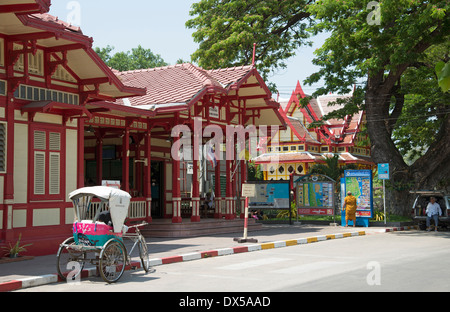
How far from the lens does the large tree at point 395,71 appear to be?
75.8ft

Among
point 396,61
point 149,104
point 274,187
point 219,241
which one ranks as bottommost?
point 219,241

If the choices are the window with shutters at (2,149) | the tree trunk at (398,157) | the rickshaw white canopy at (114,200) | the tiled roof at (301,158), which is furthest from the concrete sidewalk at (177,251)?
the tiled roof at (301,158)

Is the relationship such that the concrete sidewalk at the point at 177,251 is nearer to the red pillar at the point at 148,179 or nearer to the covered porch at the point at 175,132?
the red pillar at the point at 148,179

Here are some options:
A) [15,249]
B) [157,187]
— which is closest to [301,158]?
[157,187]

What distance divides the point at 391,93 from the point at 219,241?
15.5 meters

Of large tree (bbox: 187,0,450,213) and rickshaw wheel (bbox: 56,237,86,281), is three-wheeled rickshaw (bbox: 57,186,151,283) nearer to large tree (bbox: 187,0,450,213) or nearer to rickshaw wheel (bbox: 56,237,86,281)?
rickshaw wheel (bbox: 56,237,86,281)

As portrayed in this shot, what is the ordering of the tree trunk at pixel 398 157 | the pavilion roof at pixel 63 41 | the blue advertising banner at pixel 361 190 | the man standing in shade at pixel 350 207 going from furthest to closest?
1. the tree trunk at pixel 398 157
2. the blue advertising banner at pixel 361 190
3. the man standing in shade at pixel 350 207
4. the pavilion roof at pixel 63 41

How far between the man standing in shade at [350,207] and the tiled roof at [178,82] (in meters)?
7.34

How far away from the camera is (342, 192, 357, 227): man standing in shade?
84.5ft

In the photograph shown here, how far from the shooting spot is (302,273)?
1127 centimetres

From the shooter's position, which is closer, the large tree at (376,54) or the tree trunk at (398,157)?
the large tree at (376,54)
